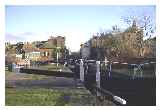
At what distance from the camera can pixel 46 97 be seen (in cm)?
895

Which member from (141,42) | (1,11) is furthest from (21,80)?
(141,42)

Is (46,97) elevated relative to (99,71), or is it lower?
lower

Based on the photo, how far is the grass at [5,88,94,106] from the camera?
8922 mm

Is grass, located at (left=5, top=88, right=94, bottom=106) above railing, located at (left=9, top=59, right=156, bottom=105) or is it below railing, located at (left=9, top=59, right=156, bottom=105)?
below

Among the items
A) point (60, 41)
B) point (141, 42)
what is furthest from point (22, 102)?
point (141, 42)

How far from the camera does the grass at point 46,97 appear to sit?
892cm

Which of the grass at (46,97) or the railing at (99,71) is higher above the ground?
the railing at (99,71)

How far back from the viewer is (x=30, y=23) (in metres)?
8.94

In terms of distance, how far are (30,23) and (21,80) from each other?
75cm
